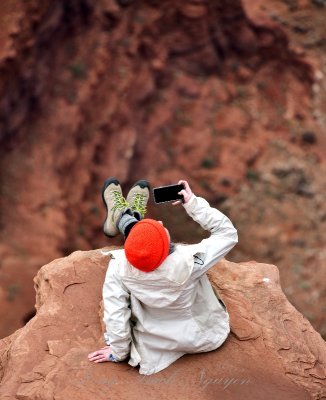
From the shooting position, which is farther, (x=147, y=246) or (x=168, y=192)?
(x=168, y=192)

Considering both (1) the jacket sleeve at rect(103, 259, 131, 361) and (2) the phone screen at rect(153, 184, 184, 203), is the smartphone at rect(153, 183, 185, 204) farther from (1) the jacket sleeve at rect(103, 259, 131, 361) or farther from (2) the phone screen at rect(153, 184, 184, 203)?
(1) the jacket sleeve at rect(103, 259, 131, 361)

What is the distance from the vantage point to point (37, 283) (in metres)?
4.80

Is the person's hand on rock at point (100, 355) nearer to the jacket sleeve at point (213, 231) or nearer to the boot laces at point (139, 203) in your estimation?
the jacket sleeve at point (213, 231)

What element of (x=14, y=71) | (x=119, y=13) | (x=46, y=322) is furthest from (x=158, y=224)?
(x=119, y=13)

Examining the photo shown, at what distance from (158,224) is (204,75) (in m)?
9.22

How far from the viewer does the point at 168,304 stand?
11.1ft

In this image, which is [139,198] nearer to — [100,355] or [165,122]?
[100,355]

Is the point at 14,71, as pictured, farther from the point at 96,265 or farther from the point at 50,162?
the point at 96,265

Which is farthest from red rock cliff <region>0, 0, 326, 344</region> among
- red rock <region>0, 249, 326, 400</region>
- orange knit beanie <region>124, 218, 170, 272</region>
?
orange knit beanie <region>124, 218, 170, 272</region>

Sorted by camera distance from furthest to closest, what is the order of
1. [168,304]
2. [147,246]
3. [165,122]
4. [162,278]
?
[165,122] → [168,304] → [162,278] → [147,246]

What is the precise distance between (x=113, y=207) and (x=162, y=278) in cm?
149

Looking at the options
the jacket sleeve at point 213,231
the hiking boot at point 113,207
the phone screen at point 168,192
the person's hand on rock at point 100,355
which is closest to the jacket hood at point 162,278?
the jacket sleeve at point 213,231

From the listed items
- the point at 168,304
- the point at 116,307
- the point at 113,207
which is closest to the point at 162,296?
the point at 168,304

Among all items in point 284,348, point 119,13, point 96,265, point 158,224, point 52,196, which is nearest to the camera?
point 158,224
